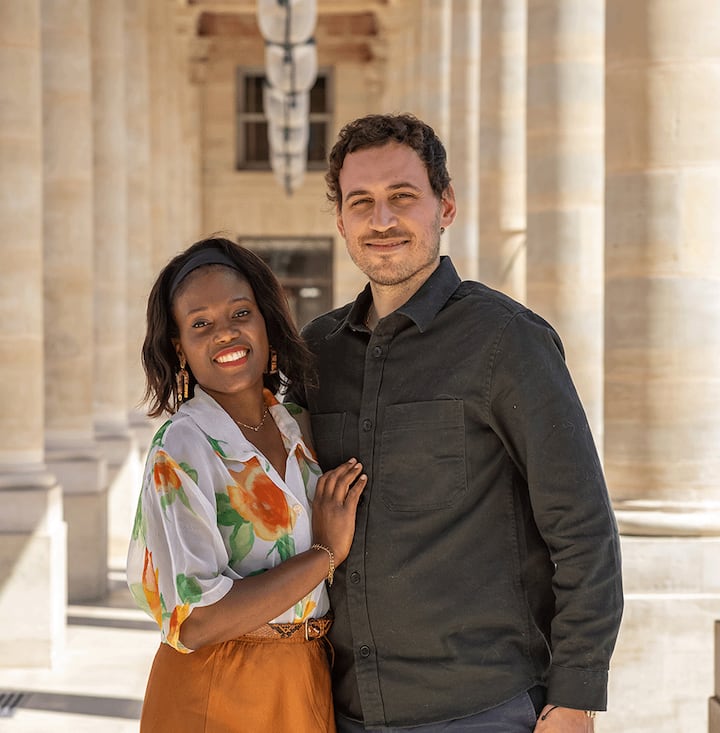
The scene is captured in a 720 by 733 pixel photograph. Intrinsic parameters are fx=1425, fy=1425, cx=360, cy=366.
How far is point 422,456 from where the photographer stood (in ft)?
10.5

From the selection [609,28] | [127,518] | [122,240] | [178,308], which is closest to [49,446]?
[127,518]

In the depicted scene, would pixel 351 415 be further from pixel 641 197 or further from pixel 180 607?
pixel 641 197

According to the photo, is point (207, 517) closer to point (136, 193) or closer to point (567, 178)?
point (567, 178)

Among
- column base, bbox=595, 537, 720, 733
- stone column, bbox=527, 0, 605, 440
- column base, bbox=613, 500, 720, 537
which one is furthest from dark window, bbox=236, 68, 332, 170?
column base, bbox=595, 537, 720, 733

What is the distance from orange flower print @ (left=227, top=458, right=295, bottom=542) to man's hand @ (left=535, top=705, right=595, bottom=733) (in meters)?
0.70

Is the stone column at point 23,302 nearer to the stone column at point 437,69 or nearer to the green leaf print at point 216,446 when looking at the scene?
the green leaf print at point 216,446

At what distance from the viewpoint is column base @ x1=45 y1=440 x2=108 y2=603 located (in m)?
12.4

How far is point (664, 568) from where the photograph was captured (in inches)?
277

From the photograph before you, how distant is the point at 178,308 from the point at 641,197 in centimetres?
459

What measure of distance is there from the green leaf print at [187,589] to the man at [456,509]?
1.27 ft

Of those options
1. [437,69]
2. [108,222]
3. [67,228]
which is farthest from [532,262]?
[437,69]

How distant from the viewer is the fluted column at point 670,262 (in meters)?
7.37

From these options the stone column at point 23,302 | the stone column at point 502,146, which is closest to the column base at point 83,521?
the stone column at point 23,302

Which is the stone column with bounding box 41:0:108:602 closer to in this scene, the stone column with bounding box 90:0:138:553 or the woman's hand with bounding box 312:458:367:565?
the stone column with bounding box 90:0:138:553
